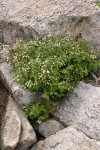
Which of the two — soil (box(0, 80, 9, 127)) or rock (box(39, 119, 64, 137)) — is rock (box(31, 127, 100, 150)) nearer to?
rock (box(39, 119, 64, 137))

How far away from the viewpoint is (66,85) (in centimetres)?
771

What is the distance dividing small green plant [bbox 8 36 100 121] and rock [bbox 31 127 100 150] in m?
0.54

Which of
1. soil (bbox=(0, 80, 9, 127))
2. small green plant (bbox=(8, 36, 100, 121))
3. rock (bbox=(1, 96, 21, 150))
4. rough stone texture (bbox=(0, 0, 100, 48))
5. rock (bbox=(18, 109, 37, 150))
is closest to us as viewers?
rock (bbox=(1, 96, 21, 150))

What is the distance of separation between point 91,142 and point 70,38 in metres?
2.55

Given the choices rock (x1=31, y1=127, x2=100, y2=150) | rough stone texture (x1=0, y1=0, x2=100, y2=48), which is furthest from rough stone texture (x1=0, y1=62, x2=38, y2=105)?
rough stone texture (x1=0, y1=0, x2=100, y2=48)

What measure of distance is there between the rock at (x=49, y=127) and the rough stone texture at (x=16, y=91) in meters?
0.59

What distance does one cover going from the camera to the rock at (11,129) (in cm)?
738

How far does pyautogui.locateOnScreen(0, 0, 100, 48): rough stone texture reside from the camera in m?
8.70

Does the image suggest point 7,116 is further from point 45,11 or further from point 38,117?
point 45,11

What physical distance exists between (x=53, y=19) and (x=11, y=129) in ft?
9.42

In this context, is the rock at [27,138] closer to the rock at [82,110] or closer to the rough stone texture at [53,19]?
the rock at [82,110]

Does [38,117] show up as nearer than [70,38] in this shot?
Yes

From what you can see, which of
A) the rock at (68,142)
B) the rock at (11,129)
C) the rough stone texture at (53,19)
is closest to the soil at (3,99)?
the rock at (11,129)

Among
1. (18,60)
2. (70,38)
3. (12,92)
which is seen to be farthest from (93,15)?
(12,92)
